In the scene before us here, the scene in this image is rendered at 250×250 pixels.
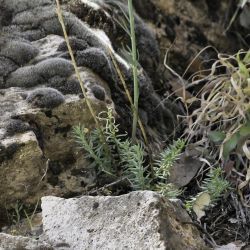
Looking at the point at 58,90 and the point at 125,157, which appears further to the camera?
the point at 58,90

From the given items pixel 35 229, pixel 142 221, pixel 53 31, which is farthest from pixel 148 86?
pixel 142 221

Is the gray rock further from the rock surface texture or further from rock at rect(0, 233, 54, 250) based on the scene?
rock at rect(0, 233, 54, 250)

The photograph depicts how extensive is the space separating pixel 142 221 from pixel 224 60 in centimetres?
93

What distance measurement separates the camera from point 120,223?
1840mm

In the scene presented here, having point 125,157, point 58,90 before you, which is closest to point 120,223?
point 125,157

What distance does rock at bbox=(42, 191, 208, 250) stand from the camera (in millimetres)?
1763

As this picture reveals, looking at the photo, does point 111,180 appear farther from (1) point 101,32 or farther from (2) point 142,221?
(1) point 101,32

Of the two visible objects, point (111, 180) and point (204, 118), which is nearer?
point (111, 180)

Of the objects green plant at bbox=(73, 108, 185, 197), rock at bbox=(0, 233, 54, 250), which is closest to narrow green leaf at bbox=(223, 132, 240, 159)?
green plant at bbox=(73, 108, 185, 197)

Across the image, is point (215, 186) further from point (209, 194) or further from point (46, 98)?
point (46, 98)

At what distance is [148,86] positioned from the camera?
114 inches

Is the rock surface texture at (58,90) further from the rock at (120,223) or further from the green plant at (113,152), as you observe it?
the rock at (120,223)

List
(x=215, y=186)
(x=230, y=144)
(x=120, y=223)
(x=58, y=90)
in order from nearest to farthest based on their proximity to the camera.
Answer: (x=120, y=223)
(x=215, y=186)
(x=230, y=144)
(x=58, y=90)

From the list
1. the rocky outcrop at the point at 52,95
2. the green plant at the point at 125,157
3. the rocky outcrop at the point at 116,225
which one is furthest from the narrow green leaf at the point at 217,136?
the rocky outcrop at the point at 116,225
